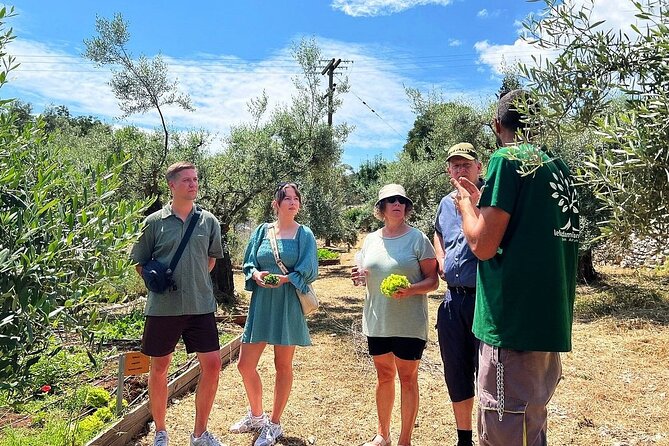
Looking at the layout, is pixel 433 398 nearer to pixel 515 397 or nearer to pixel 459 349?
pixel 459 349

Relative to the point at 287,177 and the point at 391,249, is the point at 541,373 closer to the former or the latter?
the point at 391,249

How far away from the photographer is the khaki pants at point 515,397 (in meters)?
2.12

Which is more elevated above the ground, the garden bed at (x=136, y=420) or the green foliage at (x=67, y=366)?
the green foliage at (x=67, y=366)

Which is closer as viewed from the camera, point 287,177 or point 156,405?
point 156,405

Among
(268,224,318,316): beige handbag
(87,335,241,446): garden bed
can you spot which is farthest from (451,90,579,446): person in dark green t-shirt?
(87,335,241,446): garden bed

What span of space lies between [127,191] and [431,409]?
629 cm

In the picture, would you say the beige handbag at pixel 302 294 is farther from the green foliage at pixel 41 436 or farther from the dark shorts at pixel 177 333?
the green foliage at pixel 41 436

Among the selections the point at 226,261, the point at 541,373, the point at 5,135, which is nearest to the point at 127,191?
the point at 226,261

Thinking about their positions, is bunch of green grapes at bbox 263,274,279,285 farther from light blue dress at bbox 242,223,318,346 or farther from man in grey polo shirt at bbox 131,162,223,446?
man in grey polo shirt at bbox 131,162,223,446

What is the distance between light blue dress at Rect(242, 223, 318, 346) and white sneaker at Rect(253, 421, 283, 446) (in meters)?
0.65

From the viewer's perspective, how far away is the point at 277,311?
12.9 feet

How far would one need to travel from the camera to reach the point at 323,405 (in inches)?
188

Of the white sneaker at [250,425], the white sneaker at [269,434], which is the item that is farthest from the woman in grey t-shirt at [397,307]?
the white sneaker at [250,425]

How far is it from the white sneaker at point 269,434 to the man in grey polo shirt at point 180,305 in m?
0.32
